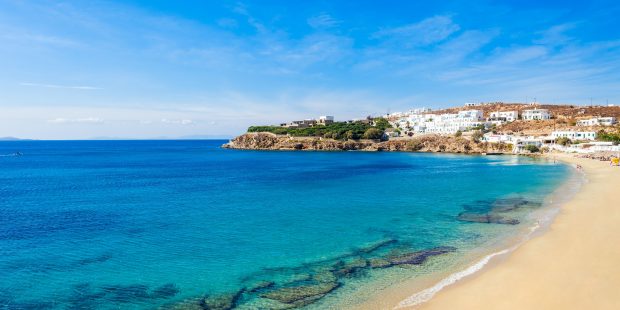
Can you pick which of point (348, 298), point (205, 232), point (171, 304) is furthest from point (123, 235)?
point (348, 298)

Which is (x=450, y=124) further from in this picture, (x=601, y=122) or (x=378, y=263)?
(x=378, y=263)

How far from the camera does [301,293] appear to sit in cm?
1441

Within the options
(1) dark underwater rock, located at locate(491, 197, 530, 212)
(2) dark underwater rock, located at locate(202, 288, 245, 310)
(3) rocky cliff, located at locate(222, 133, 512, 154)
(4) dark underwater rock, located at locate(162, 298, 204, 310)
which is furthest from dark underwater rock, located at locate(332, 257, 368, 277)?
(3) rocky cliff, located at locate(222, 133, 512, 154)

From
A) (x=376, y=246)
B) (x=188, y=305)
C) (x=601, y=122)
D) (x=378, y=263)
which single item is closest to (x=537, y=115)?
(x=601, y=122)

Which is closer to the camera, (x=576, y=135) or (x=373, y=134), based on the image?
(x=576, y=135)

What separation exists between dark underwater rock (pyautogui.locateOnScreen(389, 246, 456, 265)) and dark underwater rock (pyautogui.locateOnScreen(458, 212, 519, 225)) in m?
7.21

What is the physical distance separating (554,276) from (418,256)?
222 inches

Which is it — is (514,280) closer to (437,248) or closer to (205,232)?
(437,248)

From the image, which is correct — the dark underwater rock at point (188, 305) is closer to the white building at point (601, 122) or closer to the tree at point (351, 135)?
the tree at point (351, 135)

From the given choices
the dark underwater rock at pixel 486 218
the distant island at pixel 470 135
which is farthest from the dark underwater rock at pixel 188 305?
the distant island at pixel 470 135

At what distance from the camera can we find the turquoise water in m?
15.2

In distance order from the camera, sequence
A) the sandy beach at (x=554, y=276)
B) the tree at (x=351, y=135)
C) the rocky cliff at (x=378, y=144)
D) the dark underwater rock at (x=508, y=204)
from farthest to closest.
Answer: the tree at (x=351, y=135), the rocky cliff at (x=378, y=144), the dark underwater rock at (x=508, y=204), the sandy beach at (x=554, y=276)

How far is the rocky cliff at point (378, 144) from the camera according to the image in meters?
102

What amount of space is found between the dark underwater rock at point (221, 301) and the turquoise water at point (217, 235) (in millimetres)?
222
